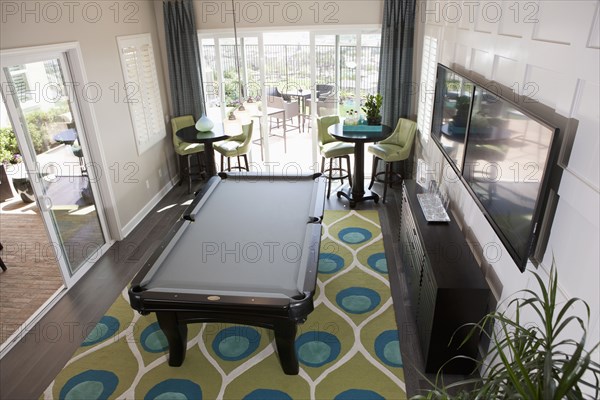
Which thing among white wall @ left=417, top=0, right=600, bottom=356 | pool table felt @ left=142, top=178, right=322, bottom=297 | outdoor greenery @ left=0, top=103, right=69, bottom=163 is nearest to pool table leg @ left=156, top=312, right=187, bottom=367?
pool table felt @ left=142, top=178, right=322, bottom=297

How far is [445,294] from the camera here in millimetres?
2752

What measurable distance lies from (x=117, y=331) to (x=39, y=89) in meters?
2.41

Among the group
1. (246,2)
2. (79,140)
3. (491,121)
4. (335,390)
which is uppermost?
(246,2)

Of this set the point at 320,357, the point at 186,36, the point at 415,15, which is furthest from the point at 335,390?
the point at 186,36

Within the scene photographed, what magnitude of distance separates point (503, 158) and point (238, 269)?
1.90 meters

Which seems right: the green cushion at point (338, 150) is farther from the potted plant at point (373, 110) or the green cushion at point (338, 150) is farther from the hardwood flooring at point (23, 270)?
the hardwood flooring at point (23, 270)

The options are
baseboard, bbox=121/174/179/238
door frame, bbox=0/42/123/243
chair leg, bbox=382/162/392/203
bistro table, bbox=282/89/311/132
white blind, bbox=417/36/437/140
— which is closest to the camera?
door frame, bbox=0/42/123/243

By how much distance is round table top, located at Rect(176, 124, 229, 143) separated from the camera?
5.70 meters

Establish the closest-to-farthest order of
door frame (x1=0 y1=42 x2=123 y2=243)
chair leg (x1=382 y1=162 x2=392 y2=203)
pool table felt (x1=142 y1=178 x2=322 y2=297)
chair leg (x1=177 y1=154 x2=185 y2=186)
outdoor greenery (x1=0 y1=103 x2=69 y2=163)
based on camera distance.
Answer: pool table felt (x1=142 y1=178 x2=322 y2=297), outdoor greenery (x1=0 y1=103 x2=69 y2=163), door frame (x1=0 y1=42 x2=123 y2=243), chair leg (x1=382 y1=162 x2=392 y2=203), chair leg (x1=177 y1=154 x2=185 y2=186)

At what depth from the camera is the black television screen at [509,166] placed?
81.4 inches

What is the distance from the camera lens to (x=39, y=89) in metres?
3.90

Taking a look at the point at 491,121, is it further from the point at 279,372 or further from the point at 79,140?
the point at 79,140

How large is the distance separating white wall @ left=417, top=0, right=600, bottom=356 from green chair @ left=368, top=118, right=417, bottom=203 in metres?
2.71

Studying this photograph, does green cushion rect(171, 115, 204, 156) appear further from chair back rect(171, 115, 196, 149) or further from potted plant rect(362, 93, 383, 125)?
potted plant rect(362, 93, 383, 125)
